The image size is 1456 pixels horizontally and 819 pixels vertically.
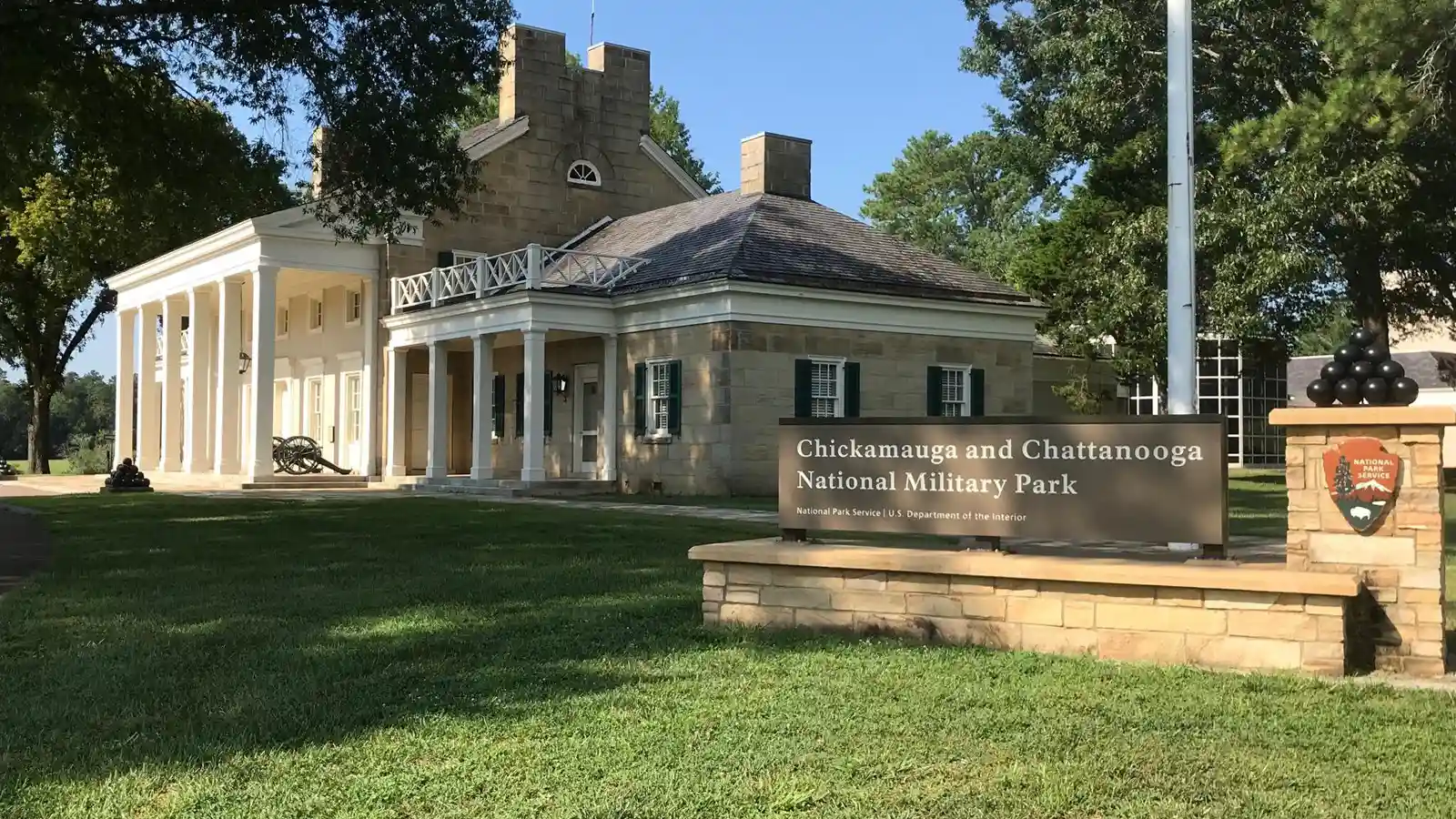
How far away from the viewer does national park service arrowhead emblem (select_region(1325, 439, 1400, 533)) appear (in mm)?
6688

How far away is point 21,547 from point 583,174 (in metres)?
19.4

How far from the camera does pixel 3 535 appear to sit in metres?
15.7

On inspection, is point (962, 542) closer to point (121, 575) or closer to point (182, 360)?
point (121, 575)

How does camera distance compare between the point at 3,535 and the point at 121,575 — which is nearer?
the point at 121,575

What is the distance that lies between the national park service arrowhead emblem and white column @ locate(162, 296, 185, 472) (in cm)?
3197

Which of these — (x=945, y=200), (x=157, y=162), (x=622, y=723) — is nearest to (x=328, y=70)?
(x=157, y=162)

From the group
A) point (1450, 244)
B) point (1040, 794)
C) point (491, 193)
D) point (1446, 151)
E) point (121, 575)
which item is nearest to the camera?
point (1040, 794)

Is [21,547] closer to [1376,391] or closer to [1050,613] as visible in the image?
[1050,613]

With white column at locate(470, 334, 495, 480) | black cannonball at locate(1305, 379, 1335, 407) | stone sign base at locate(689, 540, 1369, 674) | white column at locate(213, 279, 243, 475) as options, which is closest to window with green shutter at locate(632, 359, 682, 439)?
white column at locate(470, 334, 495, 480)

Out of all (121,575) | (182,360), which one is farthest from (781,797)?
(182,360)

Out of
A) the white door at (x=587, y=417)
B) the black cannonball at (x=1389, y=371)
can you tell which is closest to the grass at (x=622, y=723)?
the black cannonball at (x=1389, y=371)

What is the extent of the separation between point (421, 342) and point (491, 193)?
432 cm

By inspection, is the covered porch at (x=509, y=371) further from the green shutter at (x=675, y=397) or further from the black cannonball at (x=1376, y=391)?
the black cannonball at (x=1376, y=391)

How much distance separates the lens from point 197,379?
32.3 m
